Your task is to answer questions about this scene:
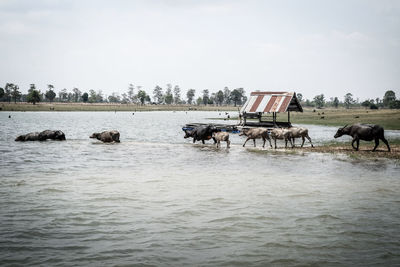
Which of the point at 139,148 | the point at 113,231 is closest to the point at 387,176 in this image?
the point at 113,231

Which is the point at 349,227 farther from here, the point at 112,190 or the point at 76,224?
the point at 112,190

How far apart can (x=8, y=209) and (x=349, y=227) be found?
321 inches

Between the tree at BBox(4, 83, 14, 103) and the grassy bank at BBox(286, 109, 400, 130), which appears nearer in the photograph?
the grassy bank at BBox(286, 109, 400, 130)

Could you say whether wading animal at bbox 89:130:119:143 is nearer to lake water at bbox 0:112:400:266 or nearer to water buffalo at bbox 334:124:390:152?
lake water at bbox 0:112:400:266

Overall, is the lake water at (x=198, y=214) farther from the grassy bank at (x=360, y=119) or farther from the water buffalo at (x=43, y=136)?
the grassy bank at (x=360, y=119)

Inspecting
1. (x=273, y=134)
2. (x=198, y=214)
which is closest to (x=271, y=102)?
(x=273, y=134)

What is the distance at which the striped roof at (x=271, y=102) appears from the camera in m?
34.8

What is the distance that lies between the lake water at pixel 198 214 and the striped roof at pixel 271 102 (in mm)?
19115

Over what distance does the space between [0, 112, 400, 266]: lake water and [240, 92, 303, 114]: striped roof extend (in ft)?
62.7

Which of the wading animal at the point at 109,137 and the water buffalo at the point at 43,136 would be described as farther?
the water buffalo at the point at 43,136

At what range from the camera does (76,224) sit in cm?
766

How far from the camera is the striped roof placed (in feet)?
114

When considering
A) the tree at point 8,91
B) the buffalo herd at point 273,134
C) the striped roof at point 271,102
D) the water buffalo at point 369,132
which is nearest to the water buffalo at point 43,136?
the buffalo herd at point 273,134

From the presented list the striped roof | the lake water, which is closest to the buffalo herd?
the lake water
